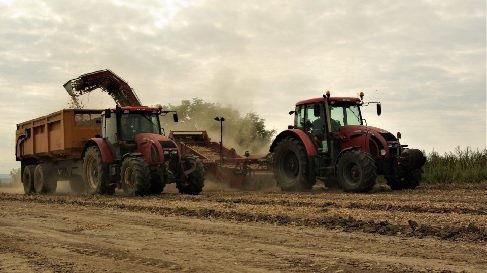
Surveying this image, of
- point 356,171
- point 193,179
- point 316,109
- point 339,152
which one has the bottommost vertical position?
point 193,179

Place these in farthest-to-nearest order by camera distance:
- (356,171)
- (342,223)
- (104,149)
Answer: (104,149) < (356,171) < (342,223)

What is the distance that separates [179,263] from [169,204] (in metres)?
6.02

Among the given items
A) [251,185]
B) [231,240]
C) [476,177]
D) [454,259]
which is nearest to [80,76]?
[251,185]

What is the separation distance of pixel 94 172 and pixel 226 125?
46.1 ft

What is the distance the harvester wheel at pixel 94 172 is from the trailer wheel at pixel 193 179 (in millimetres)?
1996

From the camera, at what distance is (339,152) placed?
15.1m

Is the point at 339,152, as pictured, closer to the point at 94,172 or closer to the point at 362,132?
the point at 362,132

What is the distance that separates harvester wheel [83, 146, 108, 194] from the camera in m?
15.3

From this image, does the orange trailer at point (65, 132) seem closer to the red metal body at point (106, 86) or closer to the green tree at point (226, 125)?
the red metal body at point (106, 86)

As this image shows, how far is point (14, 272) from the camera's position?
5.78 m

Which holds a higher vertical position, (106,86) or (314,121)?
(106,86)

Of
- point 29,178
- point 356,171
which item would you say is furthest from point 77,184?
point 356,171

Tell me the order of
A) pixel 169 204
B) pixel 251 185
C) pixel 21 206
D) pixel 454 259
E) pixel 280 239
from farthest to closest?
pixel 251 185 → pixel 21 206 → pixel 169 204 → pixel 280 239 → pixel 454 259

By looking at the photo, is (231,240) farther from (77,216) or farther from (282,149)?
(282,149)
